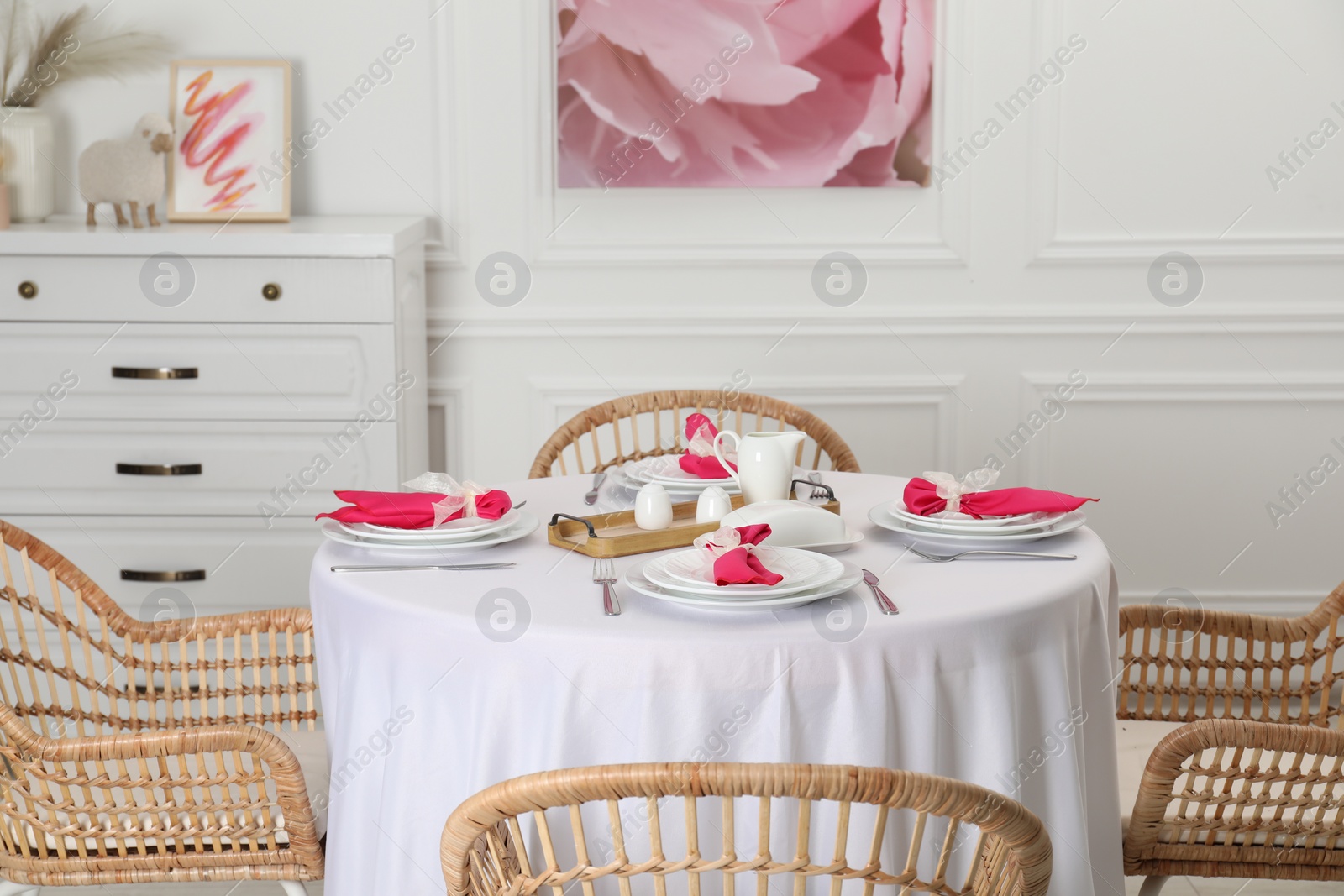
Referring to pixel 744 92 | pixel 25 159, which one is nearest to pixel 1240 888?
pixel 744 92

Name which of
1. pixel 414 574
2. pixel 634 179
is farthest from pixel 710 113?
pixel 414 574

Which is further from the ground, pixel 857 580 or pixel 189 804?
pixel 857 580

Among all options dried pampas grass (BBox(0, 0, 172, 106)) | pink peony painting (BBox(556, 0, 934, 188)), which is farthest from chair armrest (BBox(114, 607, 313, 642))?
dried pampas grass (BBox(0, 0, 172, 106))

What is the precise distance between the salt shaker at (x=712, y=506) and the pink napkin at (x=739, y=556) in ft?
0.87

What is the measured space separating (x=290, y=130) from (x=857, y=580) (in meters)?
2.35

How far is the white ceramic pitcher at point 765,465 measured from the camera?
188cm

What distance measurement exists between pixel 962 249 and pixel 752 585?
2.09 m

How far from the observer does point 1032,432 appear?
341 centimetres

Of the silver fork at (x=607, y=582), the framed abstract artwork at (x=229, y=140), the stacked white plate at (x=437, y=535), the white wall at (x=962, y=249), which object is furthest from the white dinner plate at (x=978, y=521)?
the framed abstract artwork at (x=229, y=140)

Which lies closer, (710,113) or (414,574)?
(414,574)

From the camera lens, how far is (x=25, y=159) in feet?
10.3

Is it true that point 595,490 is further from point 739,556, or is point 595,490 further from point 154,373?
point 154,373

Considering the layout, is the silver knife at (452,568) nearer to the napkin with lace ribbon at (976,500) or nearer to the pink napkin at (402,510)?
the pink napkin at (402,510)

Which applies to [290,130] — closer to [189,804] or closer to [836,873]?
[189,804]
